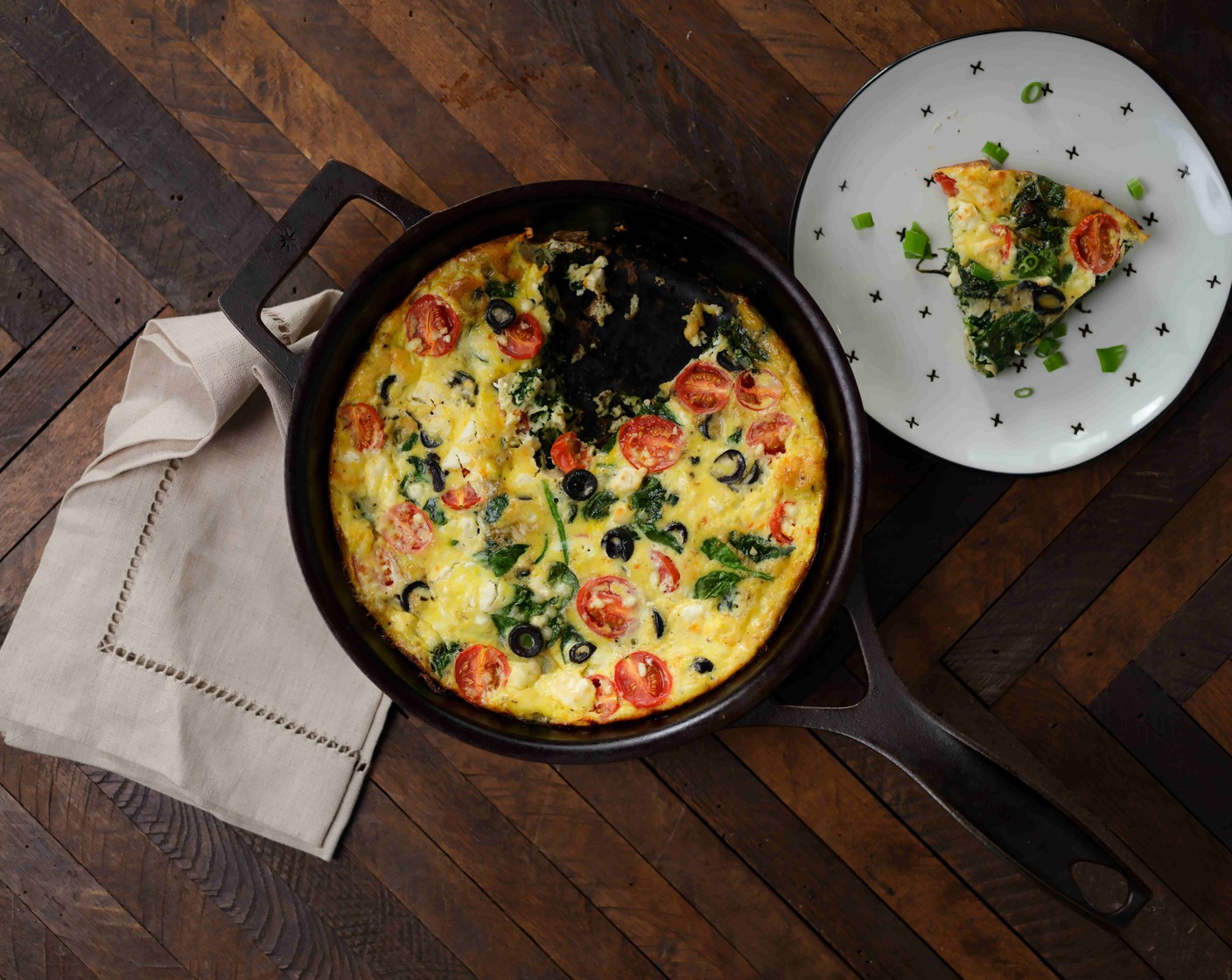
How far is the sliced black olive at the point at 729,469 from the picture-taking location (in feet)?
8.45

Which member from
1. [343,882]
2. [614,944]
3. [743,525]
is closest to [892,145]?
[743,525]

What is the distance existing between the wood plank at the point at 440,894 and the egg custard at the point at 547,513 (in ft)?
2.91

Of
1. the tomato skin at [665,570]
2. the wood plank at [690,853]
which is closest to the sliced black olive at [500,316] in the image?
the tomato skin at [665,570]

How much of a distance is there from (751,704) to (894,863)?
47.4 inches

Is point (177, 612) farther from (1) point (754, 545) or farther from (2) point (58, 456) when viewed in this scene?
(1) point (754, 545)

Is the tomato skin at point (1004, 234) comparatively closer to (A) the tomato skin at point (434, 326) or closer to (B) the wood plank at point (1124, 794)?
(B) the wood plank at point (1124, 794)

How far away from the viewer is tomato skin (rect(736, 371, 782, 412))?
2.60 meters

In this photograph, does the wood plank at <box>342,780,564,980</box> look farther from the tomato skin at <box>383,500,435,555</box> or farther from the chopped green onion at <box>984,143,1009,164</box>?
the chopped green onion at <box>984,143,1009,164</box>

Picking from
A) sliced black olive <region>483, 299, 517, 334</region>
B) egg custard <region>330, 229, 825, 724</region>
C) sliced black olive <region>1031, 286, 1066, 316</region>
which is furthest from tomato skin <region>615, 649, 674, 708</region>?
sliced black olive <region>1031, 286, 1066, 316</region>

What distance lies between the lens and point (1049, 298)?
2812 mm

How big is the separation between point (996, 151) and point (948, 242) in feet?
1.07

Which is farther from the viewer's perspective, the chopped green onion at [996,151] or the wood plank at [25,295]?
the wood plank at [25,295]

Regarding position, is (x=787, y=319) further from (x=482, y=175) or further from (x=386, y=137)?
(x=386, y=137)

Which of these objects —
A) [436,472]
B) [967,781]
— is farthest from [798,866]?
[436,472]
